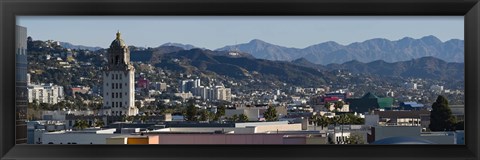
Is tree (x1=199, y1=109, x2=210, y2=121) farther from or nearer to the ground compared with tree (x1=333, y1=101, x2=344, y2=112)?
nearer to the ground

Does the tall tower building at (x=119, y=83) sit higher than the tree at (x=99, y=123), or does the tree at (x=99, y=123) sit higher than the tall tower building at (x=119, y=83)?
the tall tower building at (x=119, y=83)

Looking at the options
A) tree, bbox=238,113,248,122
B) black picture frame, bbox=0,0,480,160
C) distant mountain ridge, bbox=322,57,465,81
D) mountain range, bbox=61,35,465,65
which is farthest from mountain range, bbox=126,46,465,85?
black picture frame, bbox=0,0,480,160

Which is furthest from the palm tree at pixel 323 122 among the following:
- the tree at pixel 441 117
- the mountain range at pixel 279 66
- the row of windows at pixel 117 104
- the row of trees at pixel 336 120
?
the mountain range at pixel 279 66

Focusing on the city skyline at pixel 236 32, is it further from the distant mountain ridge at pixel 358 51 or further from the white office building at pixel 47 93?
the white office building at pixel 47 93

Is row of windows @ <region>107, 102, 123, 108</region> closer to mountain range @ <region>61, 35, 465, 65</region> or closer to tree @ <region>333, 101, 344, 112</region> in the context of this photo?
mountain range @ <region>61, 35, 465, 65</region>

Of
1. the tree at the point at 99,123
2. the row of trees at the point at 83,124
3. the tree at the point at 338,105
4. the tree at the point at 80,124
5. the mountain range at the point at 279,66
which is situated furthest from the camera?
the mountain range at the point at 279,66

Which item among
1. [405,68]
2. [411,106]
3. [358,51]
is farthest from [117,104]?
[358,51]
